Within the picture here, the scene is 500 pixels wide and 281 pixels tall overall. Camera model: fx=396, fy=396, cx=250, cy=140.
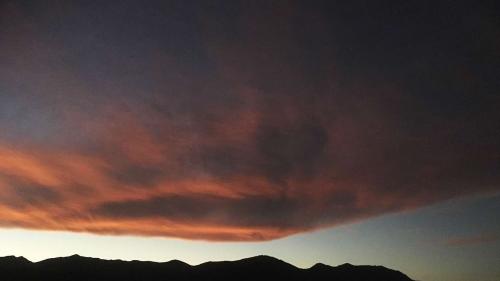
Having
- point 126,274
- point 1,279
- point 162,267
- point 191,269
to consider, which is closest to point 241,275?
point 191,269

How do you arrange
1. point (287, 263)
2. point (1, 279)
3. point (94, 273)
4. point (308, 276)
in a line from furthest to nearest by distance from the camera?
point (287, 263)
point (308, 276)
point (94, 273)
point (1, 279)

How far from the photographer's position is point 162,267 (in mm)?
134250

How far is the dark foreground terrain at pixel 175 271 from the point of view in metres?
119

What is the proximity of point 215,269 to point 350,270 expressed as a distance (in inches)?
1878

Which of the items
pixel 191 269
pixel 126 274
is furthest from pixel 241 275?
pixel 126 274

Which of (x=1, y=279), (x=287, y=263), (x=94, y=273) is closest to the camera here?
(x=1, y=279)

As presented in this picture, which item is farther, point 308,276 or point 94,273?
point 308,276

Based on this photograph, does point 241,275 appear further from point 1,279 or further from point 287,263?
point 1,279

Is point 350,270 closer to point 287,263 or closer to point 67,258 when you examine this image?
point 287,263

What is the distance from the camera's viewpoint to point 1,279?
11300 cm

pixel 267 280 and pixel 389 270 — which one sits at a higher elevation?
pixel 389 270

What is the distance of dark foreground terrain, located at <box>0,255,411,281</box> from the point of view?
119m

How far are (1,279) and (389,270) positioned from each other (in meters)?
126

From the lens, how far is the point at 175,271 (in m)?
132
